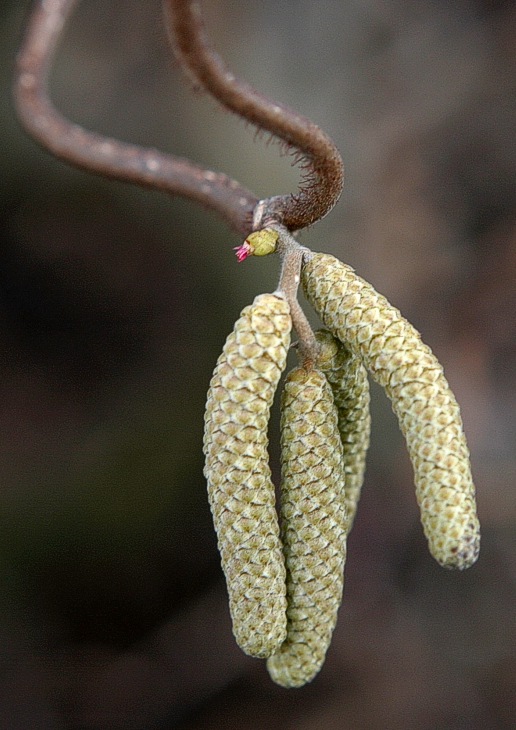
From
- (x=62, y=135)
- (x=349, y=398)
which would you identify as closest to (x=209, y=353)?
(x=62, y=135)

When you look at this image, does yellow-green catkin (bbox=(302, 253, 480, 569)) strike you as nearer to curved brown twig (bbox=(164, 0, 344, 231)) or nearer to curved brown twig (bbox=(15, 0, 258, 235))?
curved brown twig (bbox=(164, 0, 344, 231))

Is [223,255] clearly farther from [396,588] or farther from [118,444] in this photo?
[396,588]

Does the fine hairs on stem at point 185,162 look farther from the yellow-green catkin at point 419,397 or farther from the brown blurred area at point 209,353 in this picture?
the brown blurred area at point 209,353

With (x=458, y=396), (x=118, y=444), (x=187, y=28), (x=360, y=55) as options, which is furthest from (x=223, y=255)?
(x=187, y=28)

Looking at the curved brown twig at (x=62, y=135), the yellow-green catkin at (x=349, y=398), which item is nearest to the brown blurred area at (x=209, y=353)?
the curved brown twig at (x=62, y=135)

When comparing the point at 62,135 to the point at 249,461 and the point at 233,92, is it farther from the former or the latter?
the point at 249,461

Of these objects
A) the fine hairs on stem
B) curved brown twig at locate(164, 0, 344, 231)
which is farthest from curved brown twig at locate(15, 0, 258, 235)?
curved brown twig at locate(164, 0, 344, 231)
